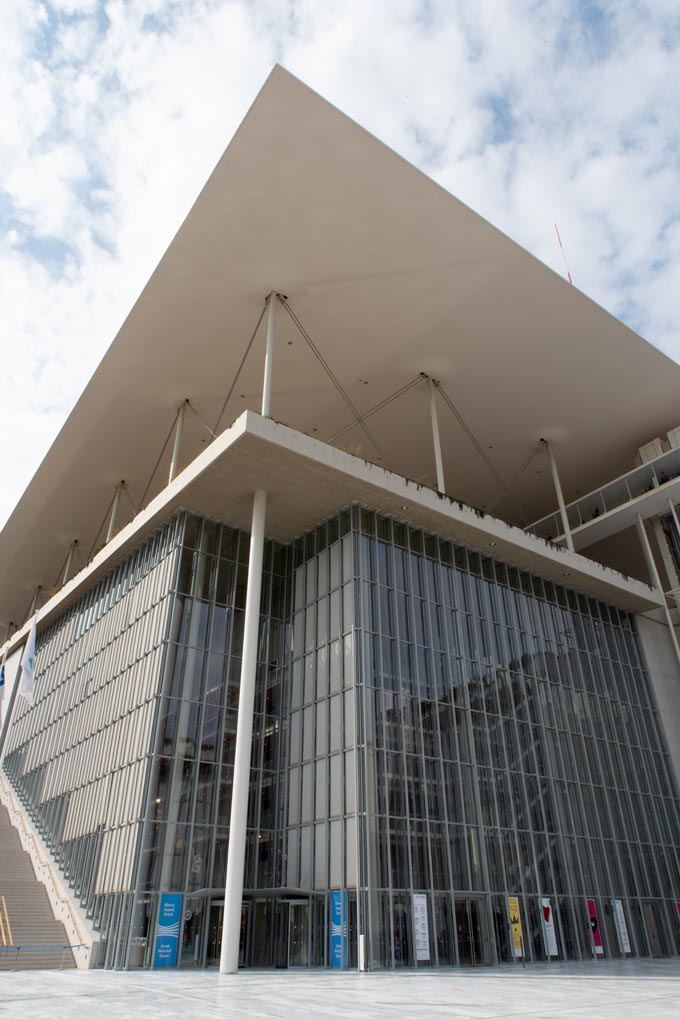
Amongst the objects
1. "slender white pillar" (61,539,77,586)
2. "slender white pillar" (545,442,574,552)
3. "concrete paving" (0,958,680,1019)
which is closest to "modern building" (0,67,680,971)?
"slender white pillar" (545,442,574,552)

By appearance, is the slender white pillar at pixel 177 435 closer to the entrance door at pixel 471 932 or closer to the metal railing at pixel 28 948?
the metal railing at pixel 28 948

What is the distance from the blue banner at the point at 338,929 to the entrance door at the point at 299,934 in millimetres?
1026

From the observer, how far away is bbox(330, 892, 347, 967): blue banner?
635 inches

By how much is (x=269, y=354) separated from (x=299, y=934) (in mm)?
15758

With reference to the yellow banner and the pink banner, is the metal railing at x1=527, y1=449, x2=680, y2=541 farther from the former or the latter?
the yellow banner

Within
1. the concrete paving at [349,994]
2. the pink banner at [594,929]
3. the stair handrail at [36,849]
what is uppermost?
the stair handrail at [36,849]

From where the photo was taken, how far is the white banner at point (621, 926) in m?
20.6

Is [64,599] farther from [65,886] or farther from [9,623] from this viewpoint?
[9,623]

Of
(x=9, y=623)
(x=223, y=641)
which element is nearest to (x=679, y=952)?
(x=223, y=641)

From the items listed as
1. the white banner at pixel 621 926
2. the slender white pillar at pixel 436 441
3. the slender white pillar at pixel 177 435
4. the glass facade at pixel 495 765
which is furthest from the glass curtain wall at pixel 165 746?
the white banner at pixel 621 926

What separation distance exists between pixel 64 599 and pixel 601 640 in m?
21.9

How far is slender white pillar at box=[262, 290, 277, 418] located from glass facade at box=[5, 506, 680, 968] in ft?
14.5

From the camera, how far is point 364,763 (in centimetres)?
1781

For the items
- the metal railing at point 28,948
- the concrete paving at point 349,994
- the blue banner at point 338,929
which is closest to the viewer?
the concrete paving at point 349,994
